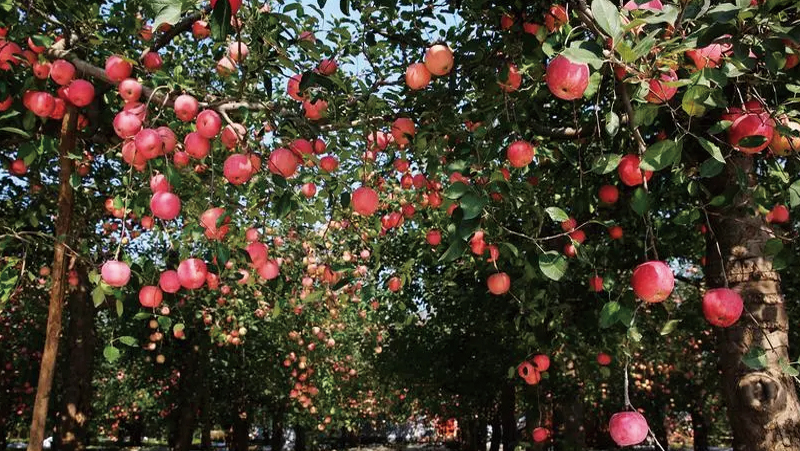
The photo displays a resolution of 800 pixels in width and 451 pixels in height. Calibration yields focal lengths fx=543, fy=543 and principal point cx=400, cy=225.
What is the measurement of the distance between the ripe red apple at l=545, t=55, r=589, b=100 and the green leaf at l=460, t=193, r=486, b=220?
48 cm

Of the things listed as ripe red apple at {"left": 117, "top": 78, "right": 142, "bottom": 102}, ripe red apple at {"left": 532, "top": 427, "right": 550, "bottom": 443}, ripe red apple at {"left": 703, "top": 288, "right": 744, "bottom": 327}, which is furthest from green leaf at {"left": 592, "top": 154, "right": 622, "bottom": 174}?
ripe red apple at {"left": 532, "top": 427, "right": 550, "bottom": 443}

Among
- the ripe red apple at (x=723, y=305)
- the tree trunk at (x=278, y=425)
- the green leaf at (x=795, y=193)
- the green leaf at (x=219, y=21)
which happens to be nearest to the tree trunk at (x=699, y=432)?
the tree trunk at (x=278, y=425)

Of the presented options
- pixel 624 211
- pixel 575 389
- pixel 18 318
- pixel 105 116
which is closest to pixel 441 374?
pixel 575 389

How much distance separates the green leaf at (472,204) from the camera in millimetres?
2014

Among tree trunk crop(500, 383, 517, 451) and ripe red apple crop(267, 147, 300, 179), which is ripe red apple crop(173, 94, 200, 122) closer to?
ripe red apple crop(267, 147, 300, 179)

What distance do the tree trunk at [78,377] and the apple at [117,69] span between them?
6.27m

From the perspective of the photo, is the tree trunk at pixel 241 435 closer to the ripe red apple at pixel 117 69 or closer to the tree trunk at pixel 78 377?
the tree trunk at pixel 78 377

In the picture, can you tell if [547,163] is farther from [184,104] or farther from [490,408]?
[490,408]

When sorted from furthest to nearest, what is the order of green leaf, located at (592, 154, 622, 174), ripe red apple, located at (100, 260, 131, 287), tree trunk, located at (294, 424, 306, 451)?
1. tree trunk, located at (294, 424, 306, 451)
2. ripe red apple, located at (100, 260, 131, 287)
3. green leaf, located at (592, 154, 622, 174)

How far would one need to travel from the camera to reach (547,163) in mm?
4445

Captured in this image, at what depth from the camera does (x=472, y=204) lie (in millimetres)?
2064

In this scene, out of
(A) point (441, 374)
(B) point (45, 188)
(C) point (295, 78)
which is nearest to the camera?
(C) point (295, 78)

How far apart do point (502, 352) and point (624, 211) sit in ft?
20.4

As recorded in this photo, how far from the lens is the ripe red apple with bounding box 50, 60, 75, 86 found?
10.0 ft
